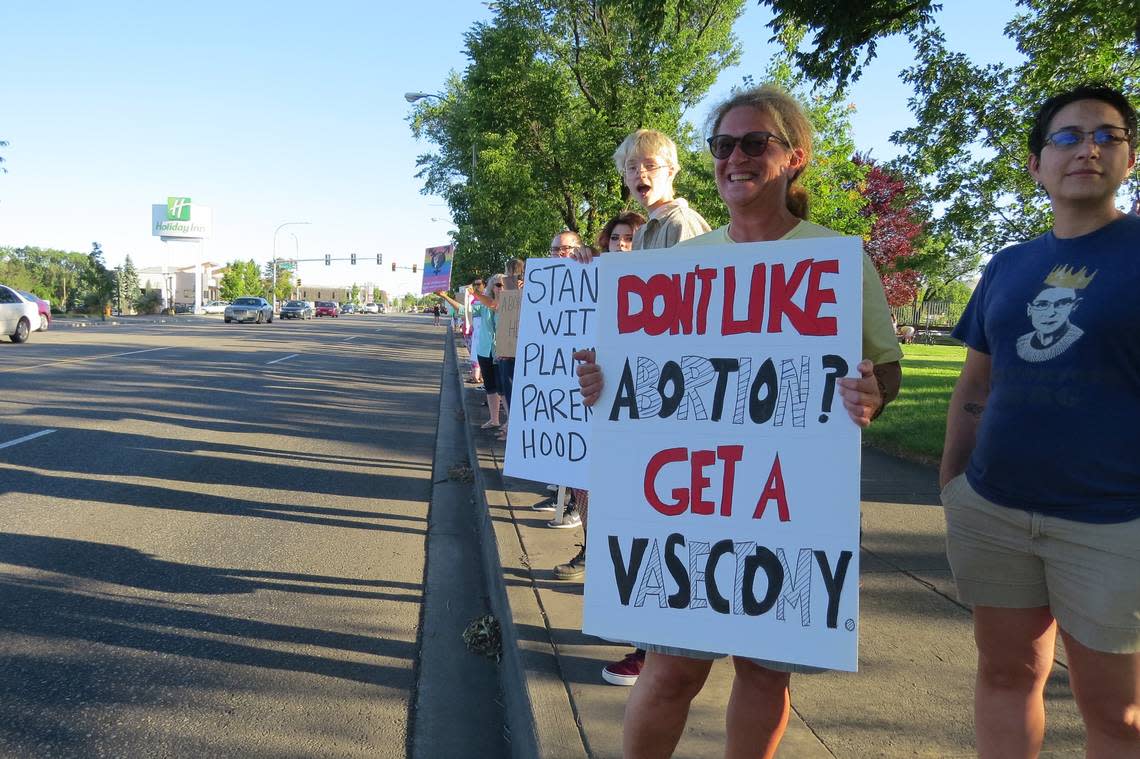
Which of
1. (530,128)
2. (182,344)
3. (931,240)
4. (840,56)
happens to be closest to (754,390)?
(840,56)

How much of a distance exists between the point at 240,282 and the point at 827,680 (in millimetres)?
116158

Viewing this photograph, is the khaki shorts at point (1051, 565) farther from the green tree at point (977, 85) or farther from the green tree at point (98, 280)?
the green tree at point (98, 280)

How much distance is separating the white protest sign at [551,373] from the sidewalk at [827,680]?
0.62 metres

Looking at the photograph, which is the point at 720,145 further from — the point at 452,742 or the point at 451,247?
the point at 451,247

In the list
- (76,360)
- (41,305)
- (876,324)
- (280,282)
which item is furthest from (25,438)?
(280,282)

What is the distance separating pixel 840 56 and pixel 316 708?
6315 millimetres

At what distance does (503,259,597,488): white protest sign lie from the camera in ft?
14.5

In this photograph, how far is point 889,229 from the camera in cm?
3656

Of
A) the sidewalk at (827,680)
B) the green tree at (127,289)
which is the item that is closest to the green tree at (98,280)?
the green tree at (127,289)

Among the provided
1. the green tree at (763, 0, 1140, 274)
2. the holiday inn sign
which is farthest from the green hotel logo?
the green tree at (763, 0, 1140, 274)

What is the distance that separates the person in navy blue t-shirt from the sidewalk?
70 cm

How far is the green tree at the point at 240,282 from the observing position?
4345 inches

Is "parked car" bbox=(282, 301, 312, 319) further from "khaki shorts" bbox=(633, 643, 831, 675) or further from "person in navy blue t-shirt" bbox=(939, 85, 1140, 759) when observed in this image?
"person in navy blue t-shirt" bbox=(939, 85, 1140, 759)

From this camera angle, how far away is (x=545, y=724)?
291 cm
